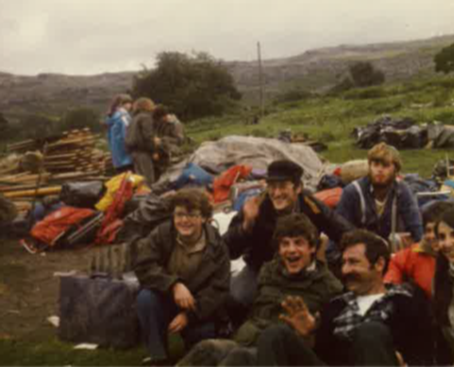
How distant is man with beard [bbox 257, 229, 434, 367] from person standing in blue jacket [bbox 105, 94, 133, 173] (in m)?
7.59

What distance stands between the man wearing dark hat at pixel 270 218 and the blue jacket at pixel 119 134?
629cm

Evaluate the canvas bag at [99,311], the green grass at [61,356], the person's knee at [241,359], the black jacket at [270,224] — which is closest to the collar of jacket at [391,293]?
the person's knee at [241,359]

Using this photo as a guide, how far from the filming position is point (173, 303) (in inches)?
181

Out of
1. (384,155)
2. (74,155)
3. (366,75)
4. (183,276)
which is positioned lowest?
(366,75)

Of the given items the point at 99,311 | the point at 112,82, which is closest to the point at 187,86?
the point at 99,311

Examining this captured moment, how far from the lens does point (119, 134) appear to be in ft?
35.6

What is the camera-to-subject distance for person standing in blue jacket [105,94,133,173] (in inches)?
424

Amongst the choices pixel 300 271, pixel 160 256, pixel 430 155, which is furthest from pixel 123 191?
pixel 430 155

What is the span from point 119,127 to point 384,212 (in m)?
6.49

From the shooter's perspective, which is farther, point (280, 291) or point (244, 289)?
point (244, 289)

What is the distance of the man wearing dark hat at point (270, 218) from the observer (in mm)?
4562

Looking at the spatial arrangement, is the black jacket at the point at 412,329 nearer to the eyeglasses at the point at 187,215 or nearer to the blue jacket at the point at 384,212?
the eyeglasses at the point at 187,215

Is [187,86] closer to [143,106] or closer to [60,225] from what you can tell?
[143,106]

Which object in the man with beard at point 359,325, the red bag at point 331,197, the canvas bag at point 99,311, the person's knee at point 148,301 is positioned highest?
the man with beard at point 359,325
